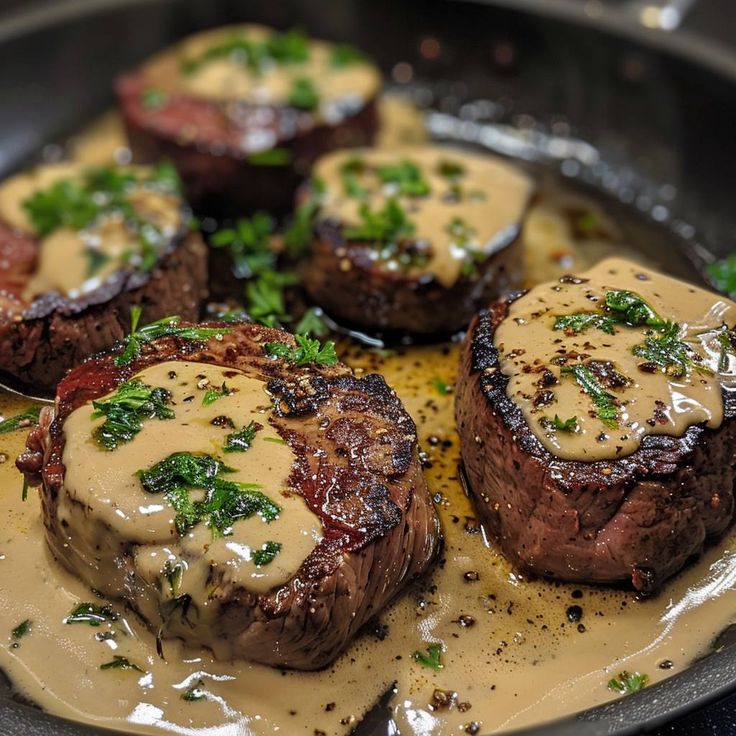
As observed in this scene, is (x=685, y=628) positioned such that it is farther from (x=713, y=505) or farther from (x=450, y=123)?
(x=450, y=123)

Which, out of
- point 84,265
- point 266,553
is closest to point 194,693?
point 266,553

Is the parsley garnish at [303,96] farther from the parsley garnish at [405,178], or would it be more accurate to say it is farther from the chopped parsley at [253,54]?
the parsley garnish at [405,178]

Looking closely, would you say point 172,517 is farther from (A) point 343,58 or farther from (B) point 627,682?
(A) point 343,58

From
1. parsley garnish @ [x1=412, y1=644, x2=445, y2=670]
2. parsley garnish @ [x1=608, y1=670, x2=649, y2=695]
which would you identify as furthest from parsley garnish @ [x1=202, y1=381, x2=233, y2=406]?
parsley garnish @ [x1=608, y1=670, x2=649, y2=695]

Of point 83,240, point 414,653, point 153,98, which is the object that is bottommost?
point 414,653

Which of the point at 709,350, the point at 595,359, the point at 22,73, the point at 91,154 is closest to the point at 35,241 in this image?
the point at 91,154

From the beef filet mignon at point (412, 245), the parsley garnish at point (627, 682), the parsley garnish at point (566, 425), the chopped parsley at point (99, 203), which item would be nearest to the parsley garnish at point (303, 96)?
the beef filet mignon at point (412, 245)

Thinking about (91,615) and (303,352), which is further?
(303,352)
